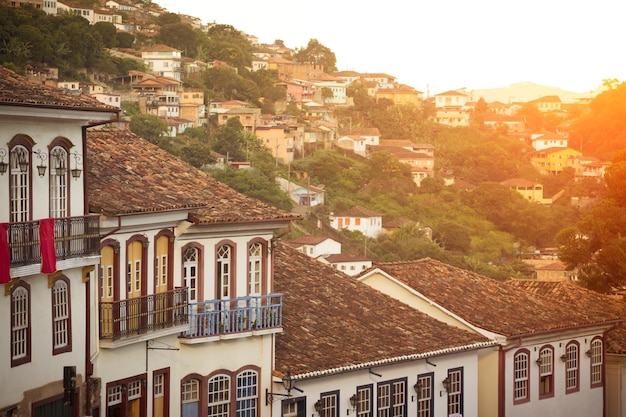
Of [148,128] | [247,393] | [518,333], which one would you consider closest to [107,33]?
[148,128]

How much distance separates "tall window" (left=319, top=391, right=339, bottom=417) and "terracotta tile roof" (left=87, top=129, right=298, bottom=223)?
12.1ft

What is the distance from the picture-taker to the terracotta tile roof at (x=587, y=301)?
3622cm

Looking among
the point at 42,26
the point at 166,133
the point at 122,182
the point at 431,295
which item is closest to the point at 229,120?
the point at 166,133

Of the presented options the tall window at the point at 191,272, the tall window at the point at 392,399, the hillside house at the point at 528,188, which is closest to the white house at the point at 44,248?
the tall window at the point at 191,272

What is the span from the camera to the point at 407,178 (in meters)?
156

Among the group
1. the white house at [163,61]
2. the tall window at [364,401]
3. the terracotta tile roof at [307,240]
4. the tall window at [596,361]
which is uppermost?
the white house at [163,61]

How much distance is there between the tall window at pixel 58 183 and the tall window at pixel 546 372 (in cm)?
1617

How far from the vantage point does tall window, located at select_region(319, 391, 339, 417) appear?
26.8 meters

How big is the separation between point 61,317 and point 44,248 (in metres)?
1.51

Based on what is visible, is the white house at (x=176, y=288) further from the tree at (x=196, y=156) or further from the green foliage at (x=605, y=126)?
the green foliage at (x=605, y=126)

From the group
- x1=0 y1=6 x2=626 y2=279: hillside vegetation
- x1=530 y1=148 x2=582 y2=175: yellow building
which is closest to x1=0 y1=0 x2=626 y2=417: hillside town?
x1=0 y1=6 x2=626 y2=279: hillside vegetation

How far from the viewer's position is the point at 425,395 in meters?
29.7

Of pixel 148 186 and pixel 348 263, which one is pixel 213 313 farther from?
pixel 348 263

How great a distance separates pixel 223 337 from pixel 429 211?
124 m
